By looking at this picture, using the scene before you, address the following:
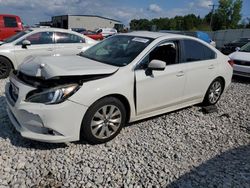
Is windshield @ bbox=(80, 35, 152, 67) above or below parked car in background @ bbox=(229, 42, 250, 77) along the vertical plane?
above

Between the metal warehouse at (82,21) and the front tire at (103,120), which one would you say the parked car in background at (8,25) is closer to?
the front tire at (103,120)

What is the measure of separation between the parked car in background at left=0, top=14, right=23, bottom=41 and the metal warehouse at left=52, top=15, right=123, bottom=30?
5288cm

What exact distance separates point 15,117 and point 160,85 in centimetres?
223

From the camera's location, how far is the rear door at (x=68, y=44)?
7.76 m

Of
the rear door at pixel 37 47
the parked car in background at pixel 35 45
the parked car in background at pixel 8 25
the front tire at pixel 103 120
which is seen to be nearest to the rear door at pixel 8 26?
the parked car in background at pixel 8 25

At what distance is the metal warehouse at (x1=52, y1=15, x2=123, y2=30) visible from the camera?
62.9m

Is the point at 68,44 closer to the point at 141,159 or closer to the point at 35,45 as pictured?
the point at 35,45

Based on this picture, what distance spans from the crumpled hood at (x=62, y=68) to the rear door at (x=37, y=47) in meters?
3.55

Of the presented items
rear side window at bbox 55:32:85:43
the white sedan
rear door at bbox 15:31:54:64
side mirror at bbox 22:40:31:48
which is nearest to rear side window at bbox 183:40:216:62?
the white sedan

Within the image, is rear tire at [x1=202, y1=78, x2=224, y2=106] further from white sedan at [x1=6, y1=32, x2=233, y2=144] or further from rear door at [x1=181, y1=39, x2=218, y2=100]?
white sedan at [x1=6, y1=32, x2=233, y2=144]

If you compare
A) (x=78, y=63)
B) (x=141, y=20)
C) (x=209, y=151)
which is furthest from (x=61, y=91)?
(x=141, y=20)

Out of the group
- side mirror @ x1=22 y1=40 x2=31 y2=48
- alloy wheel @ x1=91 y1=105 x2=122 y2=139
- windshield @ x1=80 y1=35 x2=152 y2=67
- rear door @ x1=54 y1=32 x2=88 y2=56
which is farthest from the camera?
rear door @ x1=54 y1=32 x2=88 y2=56

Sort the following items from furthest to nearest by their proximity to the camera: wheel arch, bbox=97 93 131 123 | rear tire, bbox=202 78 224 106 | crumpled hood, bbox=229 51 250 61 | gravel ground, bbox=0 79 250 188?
crumpled hood, bbox=229 51 250 61
rear tire, bbox=202 78 224 106
wheel arch, bbox=97 93 131 123
gravel ground, bbox=0 79 250 188

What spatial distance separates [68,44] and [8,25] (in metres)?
5.13
